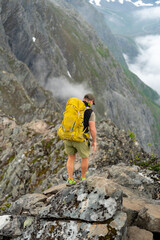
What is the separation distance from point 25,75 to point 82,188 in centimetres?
11008

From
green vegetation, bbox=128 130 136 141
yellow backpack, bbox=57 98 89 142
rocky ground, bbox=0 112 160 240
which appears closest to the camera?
rocky ground, bbox=0 112 160 240

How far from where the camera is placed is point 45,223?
6340mm

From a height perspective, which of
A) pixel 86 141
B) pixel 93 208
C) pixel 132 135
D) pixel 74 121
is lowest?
pixel 93 208

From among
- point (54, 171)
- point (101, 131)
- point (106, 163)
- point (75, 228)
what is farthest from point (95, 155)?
point (75, 228)

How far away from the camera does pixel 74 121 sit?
7594mm

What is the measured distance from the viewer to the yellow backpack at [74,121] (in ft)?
25.0

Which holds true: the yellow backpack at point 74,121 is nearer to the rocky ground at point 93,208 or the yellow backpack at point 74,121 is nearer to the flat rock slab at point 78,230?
the rocky ground at point 93,208

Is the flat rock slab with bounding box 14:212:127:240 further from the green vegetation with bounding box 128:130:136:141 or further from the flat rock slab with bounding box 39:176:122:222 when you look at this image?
the green vegetation with bounding box 128:130:136:141

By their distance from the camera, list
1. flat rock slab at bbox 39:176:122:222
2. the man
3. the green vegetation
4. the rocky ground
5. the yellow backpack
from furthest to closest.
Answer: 1. the green vegetation
2. the man
3. the yellow backpack
4. flat rock slab at bbox 39:176:122:222
5. the rocky ground

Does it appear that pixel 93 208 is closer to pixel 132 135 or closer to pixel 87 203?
pixel 87 203

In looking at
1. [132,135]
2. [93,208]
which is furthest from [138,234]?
[132,135]

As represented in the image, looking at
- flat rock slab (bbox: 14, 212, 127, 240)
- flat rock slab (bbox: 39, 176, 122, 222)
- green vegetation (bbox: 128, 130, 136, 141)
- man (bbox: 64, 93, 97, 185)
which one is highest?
green vegetation (bbox: 128, 130, 136, 141)

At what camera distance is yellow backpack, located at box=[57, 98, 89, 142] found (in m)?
7.62

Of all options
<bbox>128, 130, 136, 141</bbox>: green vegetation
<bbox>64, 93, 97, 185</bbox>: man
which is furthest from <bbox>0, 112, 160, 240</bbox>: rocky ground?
<bbox>128, 130, 136, 141</bbox>: green vegetation
